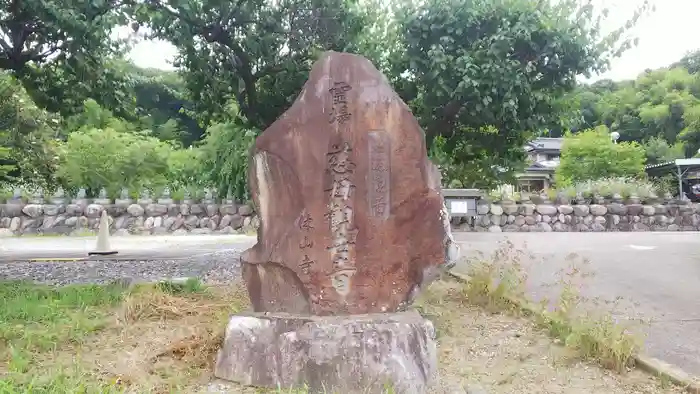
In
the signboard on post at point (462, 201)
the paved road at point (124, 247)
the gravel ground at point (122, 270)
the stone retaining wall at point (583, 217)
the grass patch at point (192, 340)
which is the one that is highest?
the signboard on post at point (462, 201)

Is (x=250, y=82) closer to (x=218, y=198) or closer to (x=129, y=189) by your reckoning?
(x=218, y=198)

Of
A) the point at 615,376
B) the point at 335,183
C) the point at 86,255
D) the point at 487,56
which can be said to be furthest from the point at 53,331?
the point at 86,255

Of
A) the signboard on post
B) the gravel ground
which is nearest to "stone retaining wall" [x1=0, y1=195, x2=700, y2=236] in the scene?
the signboard on post

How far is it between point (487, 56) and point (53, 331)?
4944mm

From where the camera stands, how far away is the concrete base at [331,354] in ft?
10.8

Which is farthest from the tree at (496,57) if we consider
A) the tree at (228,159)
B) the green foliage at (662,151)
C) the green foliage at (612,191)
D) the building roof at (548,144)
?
the building roof at (548,144)

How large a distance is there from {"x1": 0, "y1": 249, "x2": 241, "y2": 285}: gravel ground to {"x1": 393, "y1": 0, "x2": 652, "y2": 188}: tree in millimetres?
3430

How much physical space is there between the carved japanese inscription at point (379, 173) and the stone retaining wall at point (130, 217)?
12.0m

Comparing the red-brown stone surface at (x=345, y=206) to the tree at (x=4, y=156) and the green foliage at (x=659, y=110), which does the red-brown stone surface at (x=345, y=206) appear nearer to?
the tree at (x=4, y=156)

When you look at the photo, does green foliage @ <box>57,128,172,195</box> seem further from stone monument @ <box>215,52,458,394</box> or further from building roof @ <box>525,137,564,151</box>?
building roof @ <box>525,137,564,151</box>

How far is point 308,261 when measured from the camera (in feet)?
12.2

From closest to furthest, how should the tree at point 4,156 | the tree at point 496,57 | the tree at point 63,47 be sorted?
the tree at point 63,47 → the tree at point 496,57 → the tree at point 4,156

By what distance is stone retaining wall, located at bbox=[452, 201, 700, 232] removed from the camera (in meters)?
16.5

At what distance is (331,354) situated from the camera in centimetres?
331
